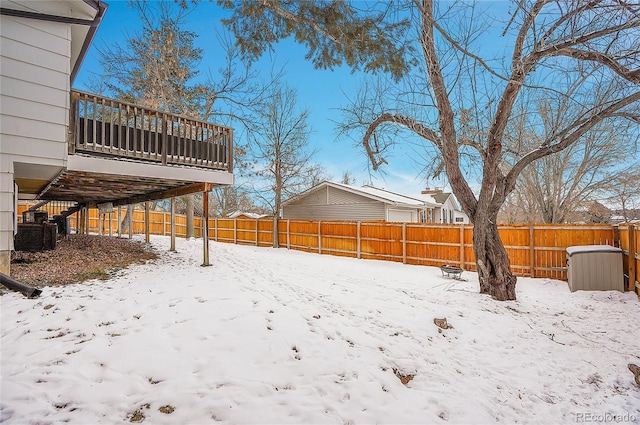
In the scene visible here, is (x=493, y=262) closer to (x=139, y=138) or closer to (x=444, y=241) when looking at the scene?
(x=444, y=241)

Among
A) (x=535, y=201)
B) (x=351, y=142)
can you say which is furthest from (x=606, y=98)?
(x=535, y=201)

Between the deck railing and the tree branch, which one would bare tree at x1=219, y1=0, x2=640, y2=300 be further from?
the deck railing

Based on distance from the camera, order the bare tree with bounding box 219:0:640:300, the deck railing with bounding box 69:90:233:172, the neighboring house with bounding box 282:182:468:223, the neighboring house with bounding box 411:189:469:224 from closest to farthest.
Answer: the bare tree with bounding box 219:0:640:300
the deck railing with bounding box 69:90:233:172
the neighboring house with bounding box 282:182:468:223
the neighboring house with bounding box 411:189:469:224

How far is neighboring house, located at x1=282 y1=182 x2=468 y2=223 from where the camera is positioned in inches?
602

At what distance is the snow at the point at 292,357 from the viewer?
2.24 m

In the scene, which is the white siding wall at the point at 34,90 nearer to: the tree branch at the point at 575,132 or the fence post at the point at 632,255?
the tree branch at the point at 575,132

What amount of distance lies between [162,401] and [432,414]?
2.16m

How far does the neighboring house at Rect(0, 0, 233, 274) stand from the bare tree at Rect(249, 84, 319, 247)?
927 centimetres

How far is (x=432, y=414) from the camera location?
2.56 meters

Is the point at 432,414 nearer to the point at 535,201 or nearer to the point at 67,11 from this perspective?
the point at 67,11

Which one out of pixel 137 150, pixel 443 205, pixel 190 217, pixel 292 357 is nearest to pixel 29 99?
pixel 137 150

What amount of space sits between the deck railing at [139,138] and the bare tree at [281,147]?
27.6 ft

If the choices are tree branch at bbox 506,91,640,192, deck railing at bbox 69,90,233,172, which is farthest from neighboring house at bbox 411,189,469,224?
deck railing at bbox 69,90,233,172

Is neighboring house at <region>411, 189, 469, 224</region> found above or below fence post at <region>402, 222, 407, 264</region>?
above
